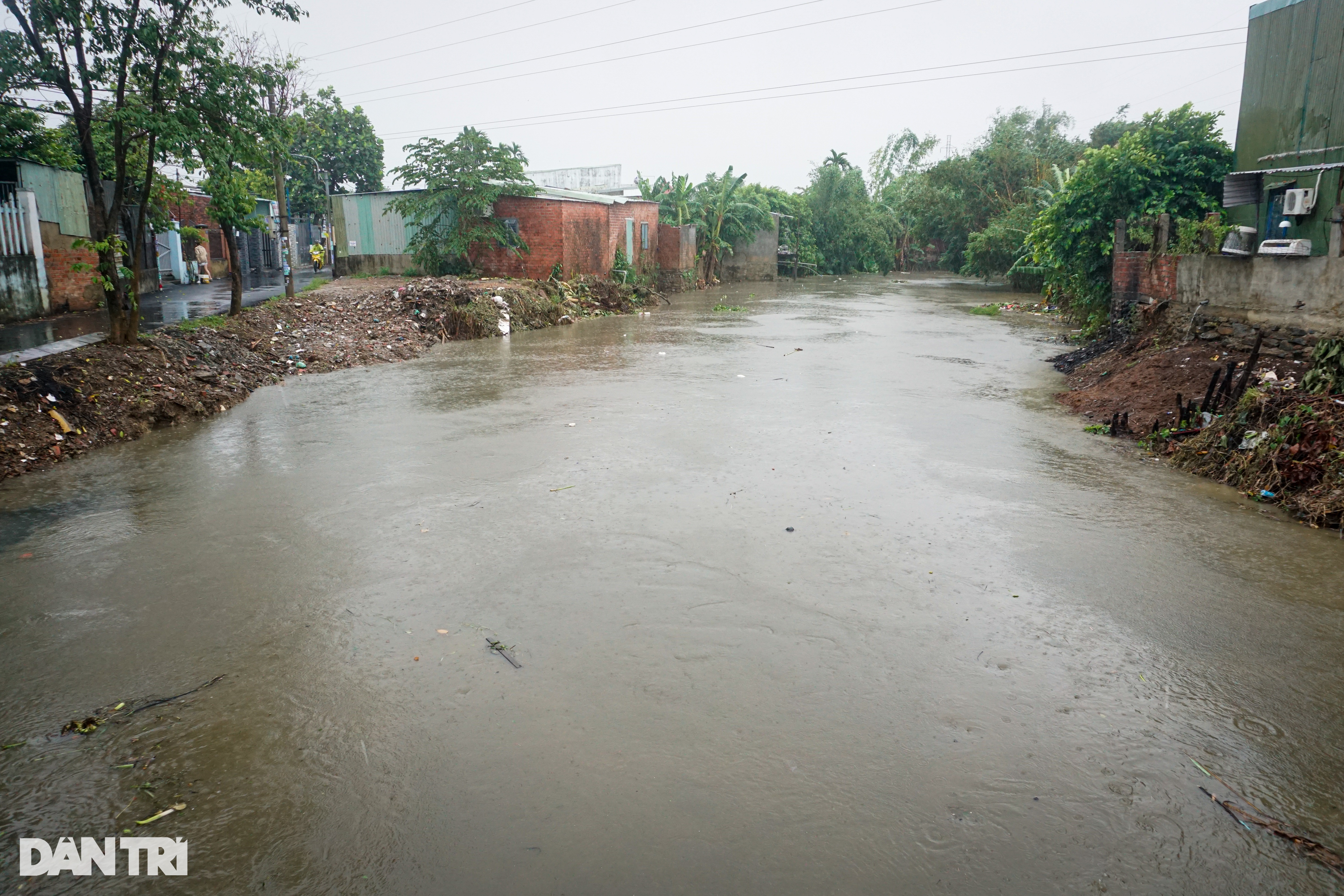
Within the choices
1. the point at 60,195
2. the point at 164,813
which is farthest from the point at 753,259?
the point at 164,813

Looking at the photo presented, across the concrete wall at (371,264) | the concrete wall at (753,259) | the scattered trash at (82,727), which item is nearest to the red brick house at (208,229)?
the concrete wall at (371,264)

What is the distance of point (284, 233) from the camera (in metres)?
16.3

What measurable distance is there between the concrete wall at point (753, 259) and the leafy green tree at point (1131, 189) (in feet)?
86.6

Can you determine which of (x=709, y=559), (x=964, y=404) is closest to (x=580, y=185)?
(x=964, y=404)

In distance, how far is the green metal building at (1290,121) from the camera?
34.8 feet

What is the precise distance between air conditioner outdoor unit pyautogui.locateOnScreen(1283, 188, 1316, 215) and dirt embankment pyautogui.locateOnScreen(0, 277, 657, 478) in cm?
1276

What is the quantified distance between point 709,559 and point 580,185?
132 feet

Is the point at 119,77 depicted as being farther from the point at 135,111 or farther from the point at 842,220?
the point at 842,220

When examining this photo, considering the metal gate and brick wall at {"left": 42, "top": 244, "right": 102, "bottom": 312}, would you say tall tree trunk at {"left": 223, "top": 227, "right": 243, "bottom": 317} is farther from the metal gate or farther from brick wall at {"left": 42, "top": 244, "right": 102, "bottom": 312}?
the metal gate

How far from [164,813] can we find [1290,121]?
14.7 metres

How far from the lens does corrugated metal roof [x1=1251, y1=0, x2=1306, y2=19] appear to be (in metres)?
11.6

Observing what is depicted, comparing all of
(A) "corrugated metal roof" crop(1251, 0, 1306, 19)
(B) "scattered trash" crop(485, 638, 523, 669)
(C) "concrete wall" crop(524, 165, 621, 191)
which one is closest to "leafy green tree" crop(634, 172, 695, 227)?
(C) "concrete wall" crop(524, 165, 621, 191)

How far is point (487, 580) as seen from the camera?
16.1 feet

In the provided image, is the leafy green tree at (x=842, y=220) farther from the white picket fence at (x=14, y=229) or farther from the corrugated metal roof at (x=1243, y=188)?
the white picket fence at (x=14, y=229)
